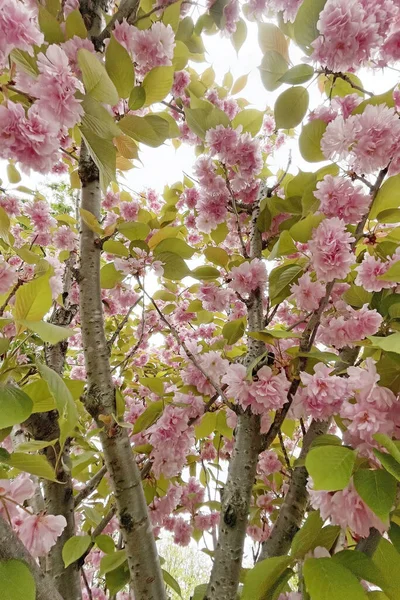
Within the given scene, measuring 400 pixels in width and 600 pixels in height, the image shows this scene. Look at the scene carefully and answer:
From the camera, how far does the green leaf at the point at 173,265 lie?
107 centimetres

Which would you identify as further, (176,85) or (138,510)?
(176,85)

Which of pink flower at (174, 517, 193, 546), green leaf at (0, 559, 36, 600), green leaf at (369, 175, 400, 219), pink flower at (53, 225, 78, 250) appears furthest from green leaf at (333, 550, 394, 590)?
pink flower at (53, 225, 78, 250)

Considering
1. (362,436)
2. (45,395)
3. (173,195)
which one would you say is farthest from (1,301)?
(173,195)

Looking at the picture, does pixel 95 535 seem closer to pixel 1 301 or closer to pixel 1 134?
pixel 1 301

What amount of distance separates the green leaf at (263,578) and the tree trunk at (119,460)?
1.14 ft

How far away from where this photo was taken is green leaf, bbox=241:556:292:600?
0.56 meters

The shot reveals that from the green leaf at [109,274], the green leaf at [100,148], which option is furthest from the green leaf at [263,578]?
the green leaf at [109,274]

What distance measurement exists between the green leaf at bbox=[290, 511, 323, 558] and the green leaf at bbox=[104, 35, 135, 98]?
834 mm

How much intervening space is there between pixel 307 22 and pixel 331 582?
3.29ft

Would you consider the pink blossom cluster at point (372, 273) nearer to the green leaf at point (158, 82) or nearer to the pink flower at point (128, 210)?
the green leaf at point (158, 82)

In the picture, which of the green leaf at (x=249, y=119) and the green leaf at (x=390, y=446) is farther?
the green leaf at (x=249, y=119)

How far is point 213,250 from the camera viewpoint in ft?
3.64

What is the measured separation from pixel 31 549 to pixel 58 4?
1.08 metres

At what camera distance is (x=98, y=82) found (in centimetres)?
64
